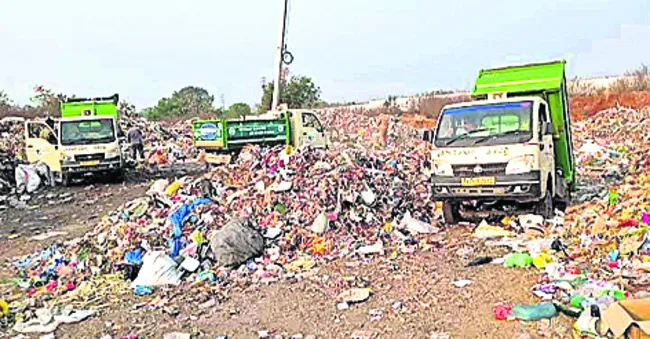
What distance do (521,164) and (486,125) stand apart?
0.81m

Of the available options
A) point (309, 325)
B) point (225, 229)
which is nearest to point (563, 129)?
point (225, 229)

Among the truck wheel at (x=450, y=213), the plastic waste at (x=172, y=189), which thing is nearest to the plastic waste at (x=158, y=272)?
the plastic waste at (x=172, y=189)

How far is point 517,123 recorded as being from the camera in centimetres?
925

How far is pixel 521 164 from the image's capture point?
891 cm

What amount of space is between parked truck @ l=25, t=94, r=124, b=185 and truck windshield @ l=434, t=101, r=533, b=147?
36.3ft

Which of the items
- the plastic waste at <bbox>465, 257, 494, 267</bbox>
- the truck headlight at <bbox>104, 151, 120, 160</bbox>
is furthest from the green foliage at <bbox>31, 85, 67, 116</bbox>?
the plastic waste at <bbox>465, 257, 494, 267</bbox>

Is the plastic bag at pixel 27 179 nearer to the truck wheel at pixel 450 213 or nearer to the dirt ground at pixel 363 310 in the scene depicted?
the dirt ground at pixel 363 310

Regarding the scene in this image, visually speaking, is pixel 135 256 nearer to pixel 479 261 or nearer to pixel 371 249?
pixel 371 249

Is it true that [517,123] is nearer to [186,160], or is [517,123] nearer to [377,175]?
[377,175]

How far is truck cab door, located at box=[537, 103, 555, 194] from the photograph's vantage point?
9.16m

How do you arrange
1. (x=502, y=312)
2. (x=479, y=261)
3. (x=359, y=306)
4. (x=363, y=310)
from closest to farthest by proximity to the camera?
(x=502, y=312), (x=363, y=310), (x=359, y=306), (x=479, y=261)

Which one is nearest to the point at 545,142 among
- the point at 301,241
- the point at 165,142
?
the point at 301,241

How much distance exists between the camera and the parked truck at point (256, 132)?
18109 millimetres

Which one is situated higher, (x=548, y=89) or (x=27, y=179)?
(x=548, y=89)
